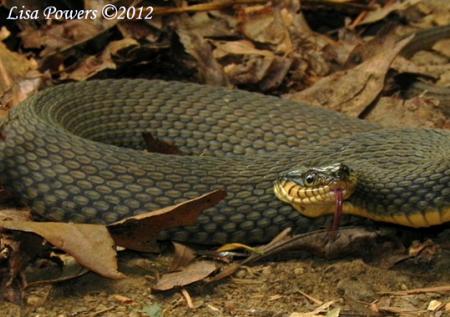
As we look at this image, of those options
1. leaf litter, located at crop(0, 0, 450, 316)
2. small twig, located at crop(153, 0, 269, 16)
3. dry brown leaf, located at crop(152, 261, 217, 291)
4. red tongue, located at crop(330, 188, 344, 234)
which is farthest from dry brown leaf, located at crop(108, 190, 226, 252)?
small twig, located at crop(153, 0, 269, 16)

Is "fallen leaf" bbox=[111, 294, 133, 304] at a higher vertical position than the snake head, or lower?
lower

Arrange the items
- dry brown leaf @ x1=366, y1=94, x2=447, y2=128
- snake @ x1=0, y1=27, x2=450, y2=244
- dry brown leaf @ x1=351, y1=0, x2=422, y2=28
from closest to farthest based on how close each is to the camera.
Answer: snake @ x1=0, y1=27, x2=450, y2=244
dry brown leaf @ x1=366, y1=94, x2=447, y2=128
dry brown leaf @ x1=351, y1=0, x2=422, y2=28

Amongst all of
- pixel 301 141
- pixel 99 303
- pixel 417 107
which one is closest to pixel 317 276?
pixel 99 303

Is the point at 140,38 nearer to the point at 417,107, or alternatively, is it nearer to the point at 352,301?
the point at 417,107

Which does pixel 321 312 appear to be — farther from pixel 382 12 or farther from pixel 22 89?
pixel 382 12

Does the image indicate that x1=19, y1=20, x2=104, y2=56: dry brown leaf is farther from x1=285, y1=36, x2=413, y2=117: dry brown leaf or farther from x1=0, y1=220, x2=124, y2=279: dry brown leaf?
x1=0, y1=220, x2=124, y2=279: dry brown leaf
